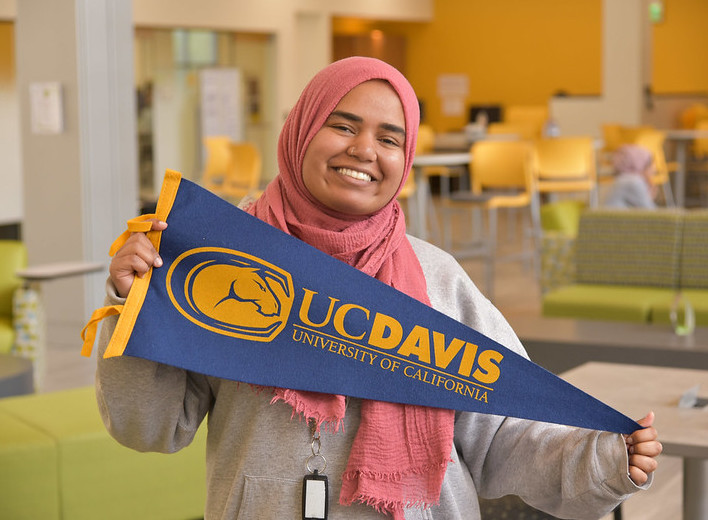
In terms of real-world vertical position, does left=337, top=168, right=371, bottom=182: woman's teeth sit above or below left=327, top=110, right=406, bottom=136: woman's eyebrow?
below

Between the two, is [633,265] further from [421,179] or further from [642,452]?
[642,452]

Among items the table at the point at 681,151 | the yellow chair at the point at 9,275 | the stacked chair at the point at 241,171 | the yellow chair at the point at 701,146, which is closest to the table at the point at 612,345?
the yellow chair at the point at 9,275

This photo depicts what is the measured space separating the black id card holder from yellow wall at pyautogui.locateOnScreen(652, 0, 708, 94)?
18328mm

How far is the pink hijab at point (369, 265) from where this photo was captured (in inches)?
60.4

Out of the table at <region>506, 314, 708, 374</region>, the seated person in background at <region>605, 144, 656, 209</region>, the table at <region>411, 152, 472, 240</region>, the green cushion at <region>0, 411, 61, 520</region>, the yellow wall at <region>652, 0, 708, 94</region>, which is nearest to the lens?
the green cushion at <region>0, 411, 61, 520</region>

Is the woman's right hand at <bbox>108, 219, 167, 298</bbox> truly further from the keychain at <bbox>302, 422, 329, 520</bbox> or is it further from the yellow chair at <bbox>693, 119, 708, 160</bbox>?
the yellow chair at <bbox>693, 119, 708, 160</bbox>

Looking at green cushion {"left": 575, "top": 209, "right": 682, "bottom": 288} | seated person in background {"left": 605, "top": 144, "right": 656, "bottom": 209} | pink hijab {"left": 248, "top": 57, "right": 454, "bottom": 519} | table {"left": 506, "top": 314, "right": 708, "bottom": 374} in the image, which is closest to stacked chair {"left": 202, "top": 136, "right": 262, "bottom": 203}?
seated person in background {"left": 605, "top": 144, "right": 656, "bottom": 209}

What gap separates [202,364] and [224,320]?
8 centimetres

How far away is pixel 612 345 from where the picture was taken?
4629 millimetres

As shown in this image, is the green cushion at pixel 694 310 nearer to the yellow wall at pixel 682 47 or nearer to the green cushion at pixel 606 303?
the green cushion at pixel 606 303

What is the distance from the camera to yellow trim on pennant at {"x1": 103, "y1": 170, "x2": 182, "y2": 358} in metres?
1.50

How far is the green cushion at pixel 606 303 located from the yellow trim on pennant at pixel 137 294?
14.5 feet

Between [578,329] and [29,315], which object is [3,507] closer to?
[29,315]

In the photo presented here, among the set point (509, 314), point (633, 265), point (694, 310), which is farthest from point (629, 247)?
point (509, 314)
